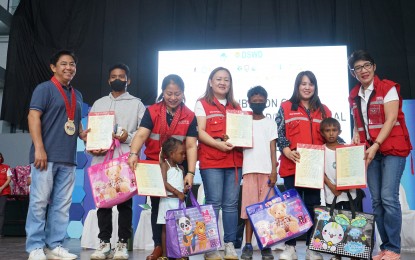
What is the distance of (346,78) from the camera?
5.11 meters

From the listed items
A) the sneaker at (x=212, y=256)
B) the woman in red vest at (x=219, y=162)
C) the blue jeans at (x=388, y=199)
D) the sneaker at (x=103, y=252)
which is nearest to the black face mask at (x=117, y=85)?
the woman in red vest at (x=219, y=162)

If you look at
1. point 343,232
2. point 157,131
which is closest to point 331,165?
point 343,232

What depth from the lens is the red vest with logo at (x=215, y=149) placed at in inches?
110

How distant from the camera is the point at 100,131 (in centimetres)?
277

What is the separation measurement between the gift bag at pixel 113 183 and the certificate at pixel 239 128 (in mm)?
722

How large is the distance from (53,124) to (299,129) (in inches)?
66.6

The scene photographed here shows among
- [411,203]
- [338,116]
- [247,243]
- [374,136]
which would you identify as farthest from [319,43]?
[247,243]

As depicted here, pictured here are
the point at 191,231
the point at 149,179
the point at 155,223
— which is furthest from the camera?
the point at 155,223

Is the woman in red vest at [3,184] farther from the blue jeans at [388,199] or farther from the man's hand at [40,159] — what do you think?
the blue jeans at [388,199]

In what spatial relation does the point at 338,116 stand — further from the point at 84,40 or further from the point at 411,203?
the point at 84,40

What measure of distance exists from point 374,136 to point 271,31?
3.52m

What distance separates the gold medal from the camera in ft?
9.12

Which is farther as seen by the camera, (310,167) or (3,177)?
(3,177)

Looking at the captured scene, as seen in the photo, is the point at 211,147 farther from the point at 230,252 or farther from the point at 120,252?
the point at 120,252
